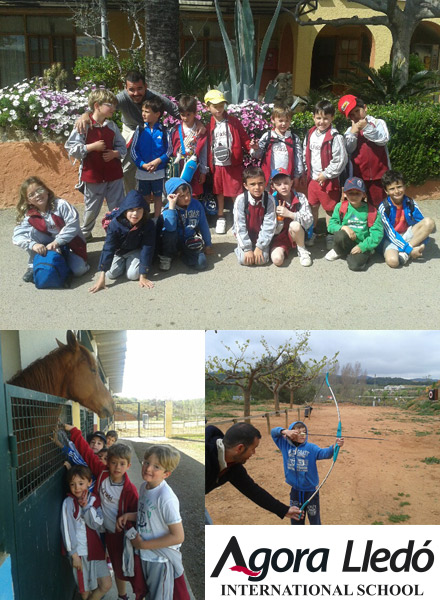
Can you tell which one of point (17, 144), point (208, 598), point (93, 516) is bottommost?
point (208, 598)

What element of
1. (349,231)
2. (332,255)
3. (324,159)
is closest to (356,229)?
(349,231)

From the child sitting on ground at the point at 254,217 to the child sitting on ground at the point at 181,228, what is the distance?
1.19 ft

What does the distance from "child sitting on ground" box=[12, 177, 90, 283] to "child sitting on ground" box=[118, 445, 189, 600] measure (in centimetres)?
263

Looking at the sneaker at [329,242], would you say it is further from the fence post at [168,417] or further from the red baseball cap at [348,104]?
the fence post at [168,417]

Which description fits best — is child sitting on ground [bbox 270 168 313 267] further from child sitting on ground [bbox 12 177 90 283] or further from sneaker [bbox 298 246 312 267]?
child sitting on ground [bbox 12 177 90 283]

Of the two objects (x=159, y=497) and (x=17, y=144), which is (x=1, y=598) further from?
(x=17, y=144)

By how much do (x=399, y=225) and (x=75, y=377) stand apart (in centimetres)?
342

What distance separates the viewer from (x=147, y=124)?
633cm

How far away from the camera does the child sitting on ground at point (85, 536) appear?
3.65 meters

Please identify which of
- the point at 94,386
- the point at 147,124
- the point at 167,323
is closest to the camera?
the point at 94,386

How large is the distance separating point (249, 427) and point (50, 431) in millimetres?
1119

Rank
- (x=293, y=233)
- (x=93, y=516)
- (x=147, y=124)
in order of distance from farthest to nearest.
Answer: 1. (x=147, y=124)
2. (x=293, y=233)
3. (x=93, y=516)

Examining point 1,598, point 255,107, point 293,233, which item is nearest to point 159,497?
point 1,598

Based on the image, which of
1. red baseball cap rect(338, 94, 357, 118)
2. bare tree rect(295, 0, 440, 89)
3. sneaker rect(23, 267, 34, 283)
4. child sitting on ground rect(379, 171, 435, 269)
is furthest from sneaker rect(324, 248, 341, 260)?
bare tree rect(295, 0, 440, 89)
